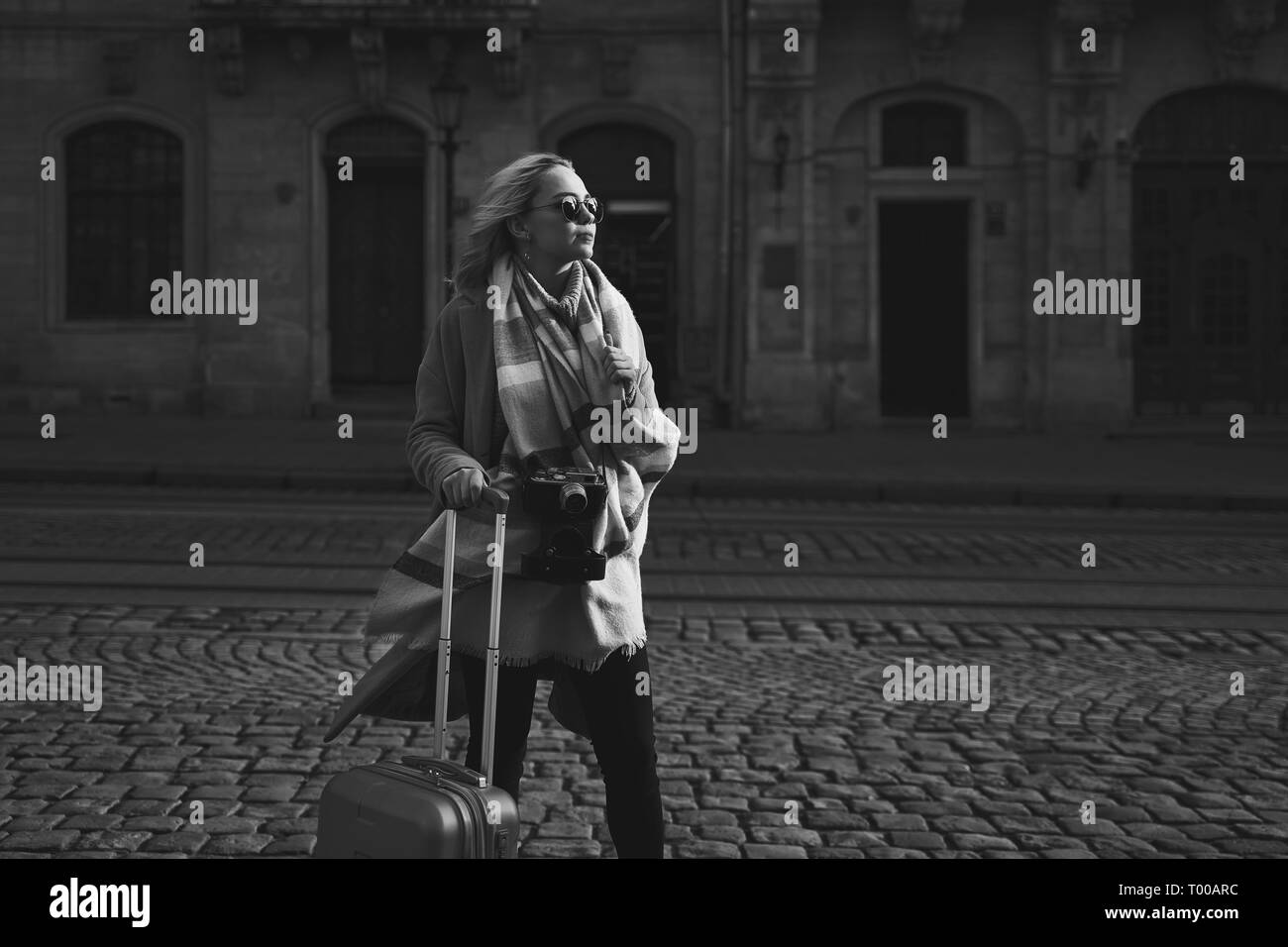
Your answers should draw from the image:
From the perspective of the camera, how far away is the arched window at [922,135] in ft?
78.9

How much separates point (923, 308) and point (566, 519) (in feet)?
69.5

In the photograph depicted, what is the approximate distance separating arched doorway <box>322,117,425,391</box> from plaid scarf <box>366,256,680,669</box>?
2061cm

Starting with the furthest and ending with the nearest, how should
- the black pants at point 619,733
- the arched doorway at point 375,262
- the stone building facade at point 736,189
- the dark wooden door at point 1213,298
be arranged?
the arched doorway at point 375,262 → the dark wooden door at point 1213,298 → the stone building facade at point 736,189 → the black pants at point 619,733

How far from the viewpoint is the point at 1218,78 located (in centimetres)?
2364

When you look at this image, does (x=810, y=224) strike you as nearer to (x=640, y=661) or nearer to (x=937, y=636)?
(x=937, y=636)

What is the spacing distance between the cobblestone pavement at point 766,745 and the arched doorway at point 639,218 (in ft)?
53.2

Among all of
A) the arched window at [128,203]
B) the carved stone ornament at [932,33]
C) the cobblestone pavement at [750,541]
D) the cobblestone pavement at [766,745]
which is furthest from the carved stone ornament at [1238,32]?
the cobblestone pavement at [766,745]

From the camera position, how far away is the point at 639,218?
24.5 meters

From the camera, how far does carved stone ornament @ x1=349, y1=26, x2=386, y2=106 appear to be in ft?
76.4

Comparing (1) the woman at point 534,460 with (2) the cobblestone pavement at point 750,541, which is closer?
(1) the woman at point 534,460

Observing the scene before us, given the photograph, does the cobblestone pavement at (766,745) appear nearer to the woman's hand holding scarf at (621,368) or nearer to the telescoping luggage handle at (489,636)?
the telescoping luggage handle at (489,636)

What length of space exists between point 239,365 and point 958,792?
64.3 ft

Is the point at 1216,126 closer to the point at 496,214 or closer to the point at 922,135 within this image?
the point at 922,135

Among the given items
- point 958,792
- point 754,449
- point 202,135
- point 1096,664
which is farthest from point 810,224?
point 958,792
